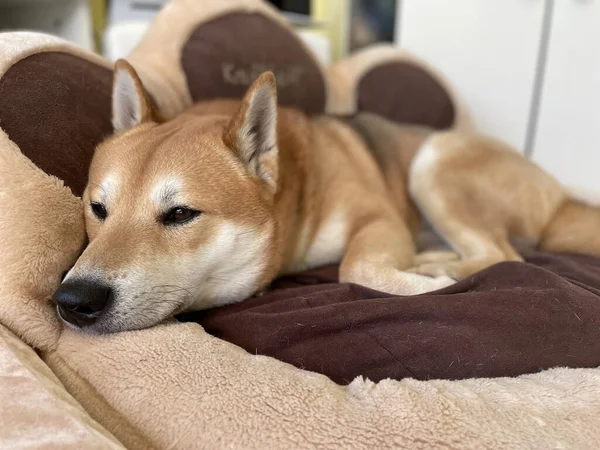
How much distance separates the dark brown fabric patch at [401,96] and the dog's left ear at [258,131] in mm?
1424

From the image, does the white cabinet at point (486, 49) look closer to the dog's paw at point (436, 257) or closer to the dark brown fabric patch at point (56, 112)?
the dog's paw at point (436, 257)

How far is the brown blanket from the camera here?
41.7 inches

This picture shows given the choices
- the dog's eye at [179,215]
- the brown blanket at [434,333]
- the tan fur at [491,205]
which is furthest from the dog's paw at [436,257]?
the dog's eye at [179,215]

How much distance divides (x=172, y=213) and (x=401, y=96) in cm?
181

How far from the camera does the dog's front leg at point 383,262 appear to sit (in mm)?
1424

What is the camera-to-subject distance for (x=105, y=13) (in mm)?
3117

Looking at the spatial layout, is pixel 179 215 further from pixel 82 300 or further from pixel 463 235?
pixel 463 235

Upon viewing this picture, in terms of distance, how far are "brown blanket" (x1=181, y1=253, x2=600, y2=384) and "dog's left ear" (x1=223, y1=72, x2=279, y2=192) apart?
0.41 metres

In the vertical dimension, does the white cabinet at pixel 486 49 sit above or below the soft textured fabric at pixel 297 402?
above

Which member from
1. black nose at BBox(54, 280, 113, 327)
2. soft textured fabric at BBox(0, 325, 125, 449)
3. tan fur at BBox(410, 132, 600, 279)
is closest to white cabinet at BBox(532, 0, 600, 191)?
tan fur at BBox(410, 132, 600, 279)

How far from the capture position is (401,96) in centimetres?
264

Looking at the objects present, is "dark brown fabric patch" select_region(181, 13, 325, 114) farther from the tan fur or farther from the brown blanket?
the brown blanket

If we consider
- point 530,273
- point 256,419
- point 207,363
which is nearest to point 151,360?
point 207,363

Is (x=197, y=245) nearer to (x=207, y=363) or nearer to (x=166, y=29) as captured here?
(x=207, y=363)
